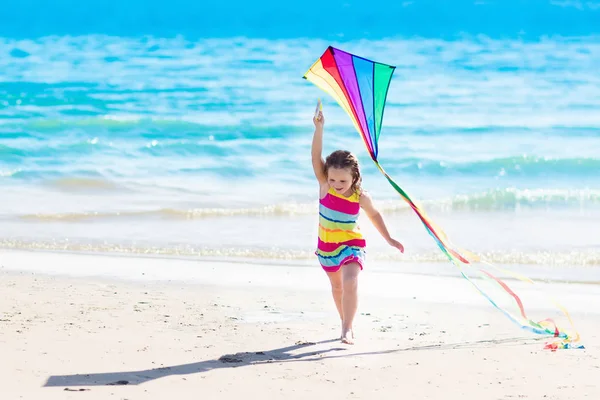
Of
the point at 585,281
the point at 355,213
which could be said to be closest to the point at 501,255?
the point at 585,281

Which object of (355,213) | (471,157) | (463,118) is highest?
(463,118)

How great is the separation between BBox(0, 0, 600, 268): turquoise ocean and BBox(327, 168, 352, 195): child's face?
2866 mm

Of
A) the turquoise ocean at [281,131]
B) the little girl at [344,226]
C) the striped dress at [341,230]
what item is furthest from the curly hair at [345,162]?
the turquoise ocean at [281,131]

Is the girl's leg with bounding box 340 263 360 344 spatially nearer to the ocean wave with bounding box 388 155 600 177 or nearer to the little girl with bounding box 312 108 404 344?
the little girl with bounding box 312 108 404 344

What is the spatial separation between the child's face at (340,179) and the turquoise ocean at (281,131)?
113 inches

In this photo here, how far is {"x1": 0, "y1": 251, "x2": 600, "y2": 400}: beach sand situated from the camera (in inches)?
153

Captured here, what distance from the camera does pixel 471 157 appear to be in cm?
1528

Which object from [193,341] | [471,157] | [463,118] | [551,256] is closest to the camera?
[193,341]

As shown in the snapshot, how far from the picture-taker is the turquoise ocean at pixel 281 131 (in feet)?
29.2

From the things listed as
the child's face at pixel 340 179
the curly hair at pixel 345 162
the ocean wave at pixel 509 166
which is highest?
the ocean wave at pixel 509 166

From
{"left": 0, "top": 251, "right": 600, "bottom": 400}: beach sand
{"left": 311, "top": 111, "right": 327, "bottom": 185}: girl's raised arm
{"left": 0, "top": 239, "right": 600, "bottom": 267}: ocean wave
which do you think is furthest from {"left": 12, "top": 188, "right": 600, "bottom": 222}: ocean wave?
{"left": 311, "top": 111, "right": 327, "bottom": 185}: girl's raised arm

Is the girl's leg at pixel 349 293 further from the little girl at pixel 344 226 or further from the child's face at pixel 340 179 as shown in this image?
the child's face at pixel 340 179

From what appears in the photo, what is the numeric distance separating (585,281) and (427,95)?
15.8 metres

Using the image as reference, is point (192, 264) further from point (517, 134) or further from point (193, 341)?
point (517, 134)
